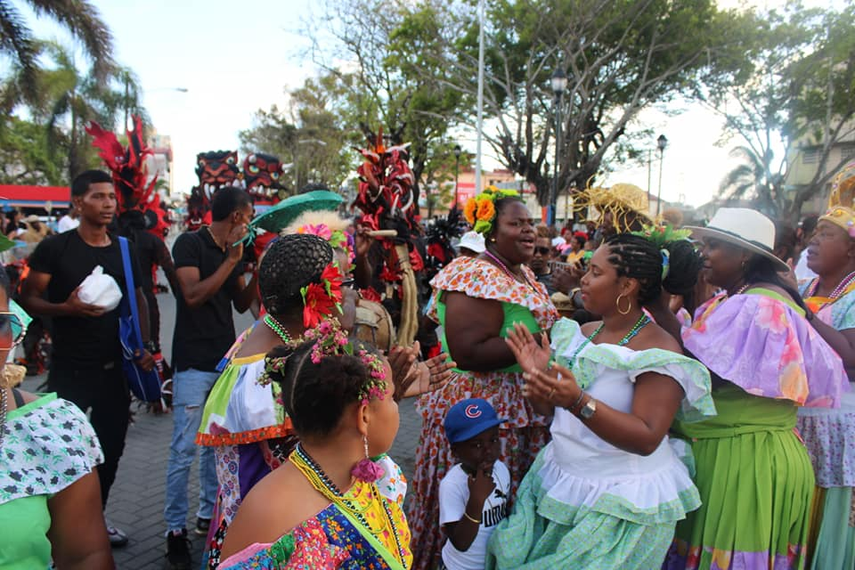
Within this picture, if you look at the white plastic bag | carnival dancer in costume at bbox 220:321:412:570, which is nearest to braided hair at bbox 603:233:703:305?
carnival dancer in costume at bbox 220:321:412:570

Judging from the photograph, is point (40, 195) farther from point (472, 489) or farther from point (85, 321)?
point (472, 489)

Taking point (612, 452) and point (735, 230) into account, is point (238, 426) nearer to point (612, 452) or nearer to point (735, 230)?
point (612, 452)

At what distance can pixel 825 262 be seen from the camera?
3451 millimetres

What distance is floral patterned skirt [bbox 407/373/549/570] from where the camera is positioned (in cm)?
315

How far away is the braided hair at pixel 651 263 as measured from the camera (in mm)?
2465

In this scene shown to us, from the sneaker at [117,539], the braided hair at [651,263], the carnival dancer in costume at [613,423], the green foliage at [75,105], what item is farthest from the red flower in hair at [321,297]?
the green foliage at [75,105]

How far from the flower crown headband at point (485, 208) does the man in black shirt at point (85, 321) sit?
213cm

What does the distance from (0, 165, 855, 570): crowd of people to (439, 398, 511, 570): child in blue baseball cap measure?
0.01 meters

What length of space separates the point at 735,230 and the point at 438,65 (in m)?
20.3

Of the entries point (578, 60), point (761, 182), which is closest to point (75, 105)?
point (578, 60)

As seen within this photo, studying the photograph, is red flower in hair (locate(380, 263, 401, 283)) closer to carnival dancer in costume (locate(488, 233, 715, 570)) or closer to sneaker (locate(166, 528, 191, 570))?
sneaker (locate(166, 528, 191, 570))

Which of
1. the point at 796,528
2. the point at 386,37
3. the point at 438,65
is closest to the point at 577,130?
the point at 438,65

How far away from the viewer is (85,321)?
3.42 meters

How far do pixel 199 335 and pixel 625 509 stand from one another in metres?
2.67
